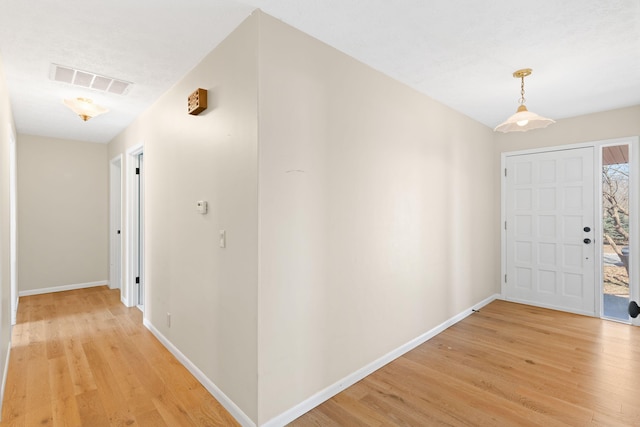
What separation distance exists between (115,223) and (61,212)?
Answer: 2.69 feet

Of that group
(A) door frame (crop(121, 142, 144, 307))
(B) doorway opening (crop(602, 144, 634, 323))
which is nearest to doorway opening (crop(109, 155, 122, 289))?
(A) door frame (crop(121, 142, 144, 307))

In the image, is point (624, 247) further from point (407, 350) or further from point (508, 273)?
point (407, 350)

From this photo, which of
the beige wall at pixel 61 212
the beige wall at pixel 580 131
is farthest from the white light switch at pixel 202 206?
the beige wall at pixel 580 131

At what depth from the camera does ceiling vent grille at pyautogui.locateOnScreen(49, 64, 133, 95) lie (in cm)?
268

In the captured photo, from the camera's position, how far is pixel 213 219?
234 cm

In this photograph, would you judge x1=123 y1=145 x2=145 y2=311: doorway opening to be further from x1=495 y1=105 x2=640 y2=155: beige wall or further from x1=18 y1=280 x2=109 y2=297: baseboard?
x1=495 y1=105 x2=640 y2=155: beige wall

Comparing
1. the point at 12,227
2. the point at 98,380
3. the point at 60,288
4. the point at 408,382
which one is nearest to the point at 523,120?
the point at 408,382

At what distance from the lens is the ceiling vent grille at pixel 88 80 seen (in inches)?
106

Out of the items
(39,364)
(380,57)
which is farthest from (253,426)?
(380,57)

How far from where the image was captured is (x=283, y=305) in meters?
2.01

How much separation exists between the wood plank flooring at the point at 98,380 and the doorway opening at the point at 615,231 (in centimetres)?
463

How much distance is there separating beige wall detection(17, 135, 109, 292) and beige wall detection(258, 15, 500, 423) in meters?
4.94

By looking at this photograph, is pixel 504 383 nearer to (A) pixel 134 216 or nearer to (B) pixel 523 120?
(B) pixel 523 120

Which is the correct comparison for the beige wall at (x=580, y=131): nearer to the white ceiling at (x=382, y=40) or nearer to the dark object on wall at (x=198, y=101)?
the white ceiling at (x=382, y=40)
